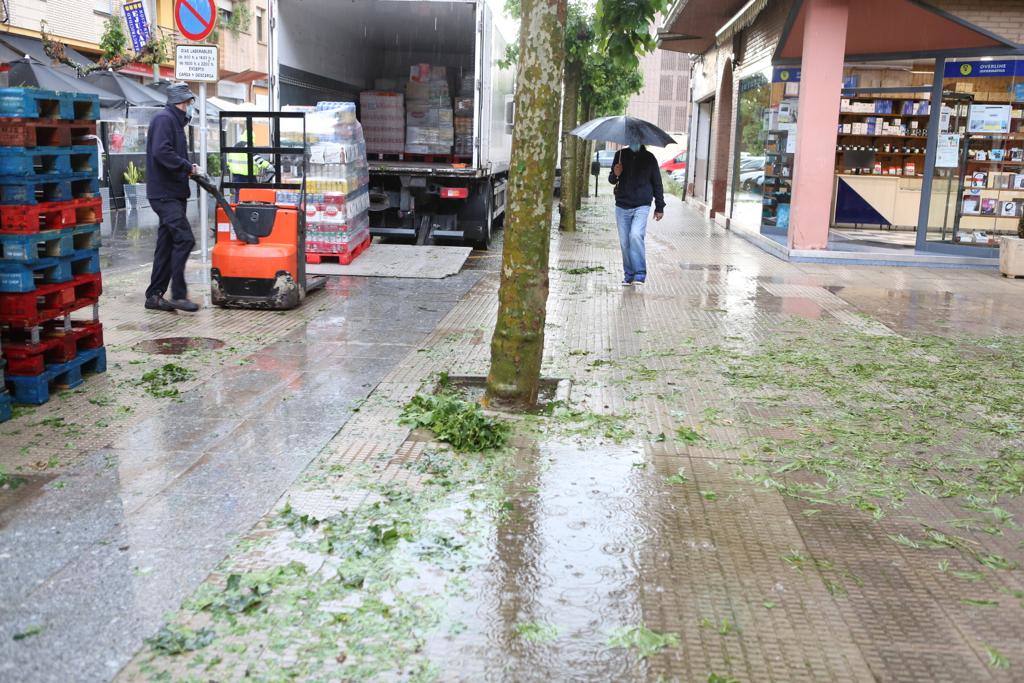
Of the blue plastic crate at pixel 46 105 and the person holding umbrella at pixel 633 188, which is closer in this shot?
the blue plastic crate at pixel 46 105

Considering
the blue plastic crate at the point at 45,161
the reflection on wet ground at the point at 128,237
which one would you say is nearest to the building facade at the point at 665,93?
the reflection on wet ground at the point at 128,237

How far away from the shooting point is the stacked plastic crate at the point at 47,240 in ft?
19.6

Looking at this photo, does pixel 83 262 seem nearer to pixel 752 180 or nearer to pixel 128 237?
pixel 128 237

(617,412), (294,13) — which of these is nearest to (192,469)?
(617,412)

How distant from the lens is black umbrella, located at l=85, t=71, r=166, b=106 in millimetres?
20547

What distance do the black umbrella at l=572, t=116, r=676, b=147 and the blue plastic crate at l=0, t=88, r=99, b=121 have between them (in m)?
5.71

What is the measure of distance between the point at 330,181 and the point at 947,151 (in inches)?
374

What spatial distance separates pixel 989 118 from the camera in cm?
1508

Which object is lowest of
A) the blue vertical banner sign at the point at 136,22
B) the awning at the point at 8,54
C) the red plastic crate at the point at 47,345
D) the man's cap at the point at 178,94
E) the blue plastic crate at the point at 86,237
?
the red plastic crate at the point at 47,345

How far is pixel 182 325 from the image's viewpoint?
8.68 meters

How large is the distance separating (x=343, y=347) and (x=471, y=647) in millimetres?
4903

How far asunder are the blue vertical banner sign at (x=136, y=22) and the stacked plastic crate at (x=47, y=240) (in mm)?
20285

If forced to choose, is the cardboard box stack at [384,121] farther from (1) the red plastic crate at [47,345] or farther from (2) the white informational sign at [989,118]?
(1) the red plastic crate at [47,345]

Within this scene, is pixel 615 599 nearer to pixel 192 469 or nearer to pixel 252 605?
pixel 252 605
